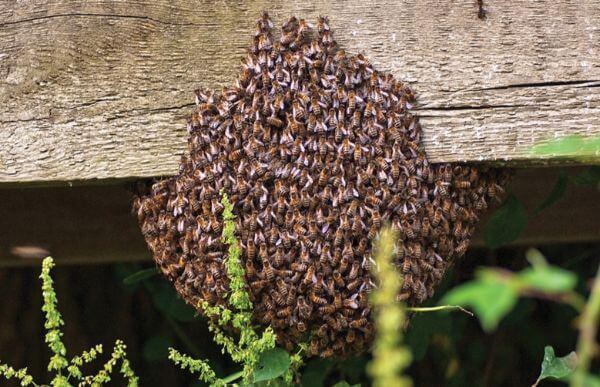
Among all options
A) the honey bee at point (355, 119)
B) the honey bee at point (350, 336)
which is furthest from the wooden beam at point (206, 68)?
the honey bee at point (350, 336)

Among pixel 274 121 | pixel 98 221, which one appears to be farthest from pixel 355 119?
pixel 98 221

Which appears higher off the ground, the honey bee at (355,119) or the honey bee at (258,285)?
the honey bee at (355,119)

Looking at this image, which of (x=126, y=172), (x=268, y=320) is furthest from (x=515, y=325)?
(x=126, y=172)

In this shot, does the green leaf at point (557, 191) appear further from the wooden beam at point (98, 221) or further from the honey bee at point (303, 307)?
the honey bee at point (303, 307)

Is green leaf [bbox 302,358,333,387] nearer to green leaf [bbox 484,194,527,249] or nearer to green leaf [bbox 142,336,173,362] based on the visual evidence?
green leaf [bbox 142,336,173,362]

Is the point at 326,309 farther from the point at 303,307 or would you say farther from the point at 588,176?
the point at 588,176

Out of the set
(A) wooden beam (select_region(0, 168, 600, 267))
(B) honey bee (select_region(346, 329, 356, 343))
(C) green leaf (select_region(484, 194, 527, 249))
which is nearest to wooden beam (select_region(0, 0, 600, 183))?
(C) green leaf (select_region(484, 194, 527, 249))
